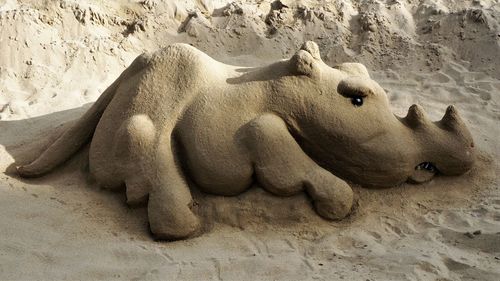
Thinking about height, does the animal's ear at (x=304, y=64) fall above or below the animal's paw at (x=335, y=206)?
above

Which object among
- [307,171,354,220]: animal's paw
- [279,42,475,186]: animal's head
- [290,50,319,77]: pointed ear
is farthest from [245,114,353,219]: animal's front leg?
[290,50,319,77]: pointed ear

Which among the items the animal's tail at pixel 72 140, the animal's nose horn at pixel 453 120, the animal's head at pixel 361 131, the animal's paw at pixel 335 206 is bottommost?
the animal's tail at pixel 72 140

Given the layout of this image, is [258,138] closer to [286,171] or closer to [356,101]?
[286,171]

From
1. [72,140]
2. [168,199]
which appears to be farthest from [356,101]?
[72,140]

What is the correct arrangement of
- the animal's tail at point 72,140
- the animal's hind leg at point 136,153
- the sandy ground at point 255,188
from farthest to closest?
the animal's tail at point 72,140, the animal's hind leg at point 136,153, the sandy ground at point 255,188

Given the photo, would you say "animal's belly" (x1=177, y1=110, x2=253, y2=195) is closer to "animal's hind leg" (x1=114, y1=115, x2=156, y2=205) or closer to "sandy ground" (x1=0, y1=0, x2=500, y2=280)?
"sandy ground" (x1=0, y1=0, x2=500, y2=280)

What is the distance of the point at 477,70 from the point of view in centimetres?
514

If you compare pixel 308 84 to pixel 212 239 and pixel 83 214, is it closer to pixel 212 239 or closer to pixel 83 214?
pixel 212 239

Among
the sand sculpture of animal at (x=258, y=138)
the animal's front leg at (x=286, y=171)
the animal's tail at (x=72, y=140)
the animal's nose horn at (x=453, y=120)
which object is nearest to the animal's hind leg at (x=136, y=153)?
the sand sculpture of animal at (x=258, y=138)

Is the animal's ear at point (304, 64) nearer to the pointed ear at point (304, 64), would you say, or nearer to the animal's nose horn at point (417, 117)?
the pointed ear at point (304, 64)

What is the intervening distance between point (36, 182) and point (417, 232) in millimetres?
2347

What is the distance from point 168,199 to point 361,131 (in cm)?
116

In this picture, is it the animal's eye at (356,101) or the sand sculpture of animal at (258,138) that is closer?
the sand sculpture of animal at (258,138)

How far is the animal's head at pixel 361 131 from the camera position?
327 cm
